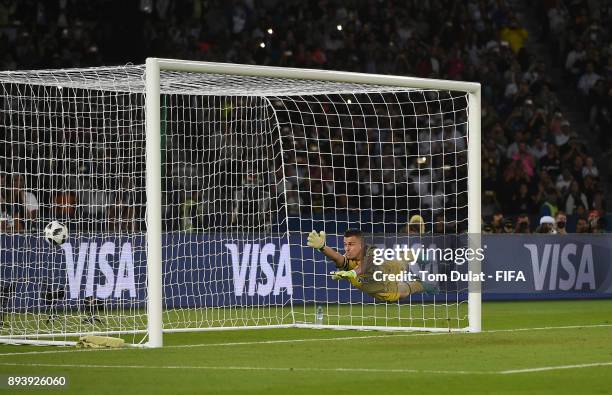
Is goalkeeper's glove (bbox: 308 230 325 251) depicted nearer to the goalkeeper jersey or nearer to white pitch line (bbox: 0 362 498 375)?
the goalkeeper jersey

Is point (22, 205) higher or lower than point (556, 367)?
higher

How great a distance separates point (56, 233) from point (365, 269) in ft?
15.5

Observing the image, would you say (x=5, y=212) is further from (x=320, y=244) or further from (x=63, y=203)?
(x=320, y=244)

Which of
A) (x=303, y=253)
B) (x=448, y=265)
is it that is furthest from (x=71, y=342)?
(x=448, y=265)

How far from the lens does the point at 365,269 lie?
21.1m

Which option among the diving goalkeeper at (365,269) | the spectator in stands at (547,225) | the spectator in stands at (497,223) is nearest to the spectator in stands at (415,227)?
the diving goalkeeper at (365,269)

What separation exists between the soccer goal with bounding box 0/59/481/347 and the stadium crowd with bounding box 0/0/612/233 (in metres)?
2.22

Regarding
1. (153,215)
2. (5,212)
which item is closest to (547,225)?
(5,212)

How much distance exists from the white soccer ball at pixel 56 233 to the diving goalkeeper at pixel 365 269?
3.55 m

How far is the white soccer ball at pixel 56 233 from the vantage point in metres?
19.2

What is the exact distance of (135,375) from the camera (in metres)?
13.1

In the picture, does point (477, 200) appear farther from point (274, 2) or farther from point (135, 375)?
point (274, 2)

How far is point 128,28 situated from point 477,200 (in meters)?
12.6

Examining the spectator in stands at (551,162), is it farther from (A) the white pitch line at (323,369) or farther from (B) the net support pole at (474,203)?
(A) the white pitch line at (323,369)
